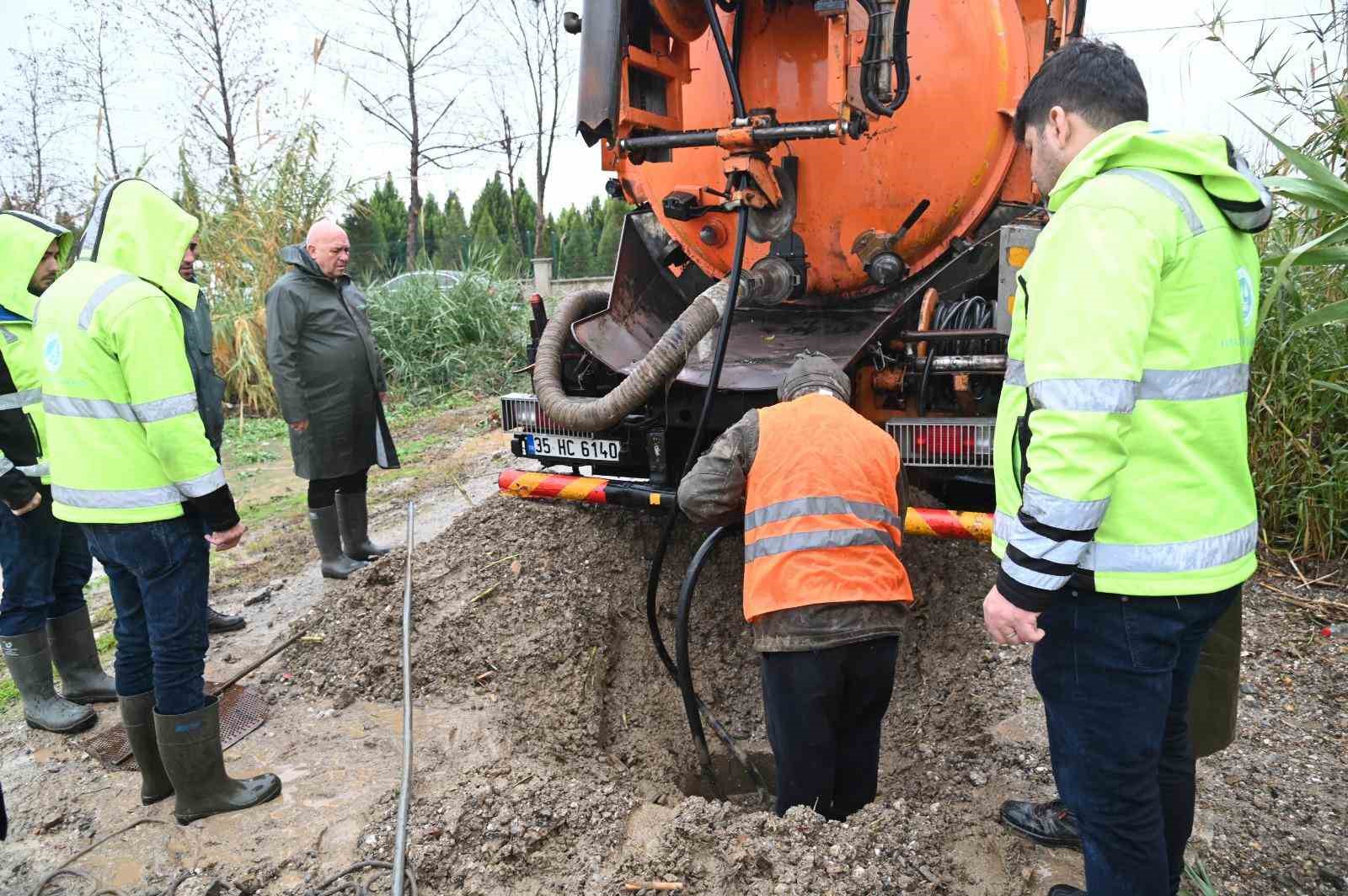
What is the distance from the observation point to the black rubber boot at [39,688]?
361cm

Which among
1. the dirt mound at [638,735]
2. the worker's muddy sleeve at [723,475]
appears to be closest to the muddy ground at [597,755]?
the dirt mound at [638,735]

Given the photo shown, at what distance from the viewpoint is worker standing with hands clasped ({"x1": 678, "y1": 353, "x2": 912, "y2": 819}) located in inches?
95.9

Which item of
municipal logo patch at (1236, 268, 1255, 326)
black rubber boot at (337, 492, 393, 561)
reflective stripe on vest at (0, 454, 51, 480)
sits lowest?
black rubber boot at (337, 492, 393, 561)

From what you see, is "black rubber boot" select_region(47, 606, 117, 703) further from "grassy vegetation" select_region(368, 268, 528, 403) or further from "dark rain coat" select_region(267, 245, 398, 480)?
"grassy vegetation" select_region(368, 268, 528, 403)

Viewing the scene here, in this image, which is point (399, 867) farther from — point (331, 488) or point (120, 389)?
point (331, 488)

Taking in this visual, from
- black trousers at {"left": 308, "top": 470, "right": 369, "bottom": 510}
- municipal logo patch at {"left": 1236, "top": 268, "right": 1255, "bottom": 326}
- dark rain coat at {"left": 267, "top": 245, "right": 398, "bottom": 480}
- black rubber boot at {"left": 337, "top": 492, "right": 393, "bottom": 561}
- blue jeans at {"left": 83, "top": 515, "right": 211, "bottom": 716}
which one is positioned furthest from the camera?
black rubber boot at {"left": 337, "top": 492, "right": 393, "bottom": 561}

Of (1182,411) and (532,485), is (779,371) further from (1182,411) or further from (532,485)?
(1182,411)

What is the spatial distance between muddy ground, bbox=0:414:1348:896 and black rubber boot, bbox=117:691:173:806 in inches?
→ 2.8

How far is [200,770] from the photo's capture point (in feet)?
9.45

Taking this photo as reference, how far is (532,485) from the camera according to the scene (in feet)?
14.4

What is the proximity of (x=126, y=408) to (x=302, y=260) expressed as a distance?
90.4 inches

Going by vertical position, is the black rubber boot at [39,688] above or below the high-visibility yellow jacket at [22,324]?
below

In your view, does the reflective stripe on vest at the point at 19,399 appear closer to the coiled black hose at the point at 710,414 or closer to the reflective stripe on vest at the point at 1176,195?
the coiled black hose at the point at 710,414

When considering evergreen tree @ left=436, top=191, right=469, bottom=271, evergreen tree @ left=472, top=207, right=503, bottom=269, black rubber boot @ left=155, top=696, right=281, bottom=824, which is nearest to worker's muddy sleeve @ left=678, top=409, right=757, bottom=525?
black rubber boot @ left=155, top=696, right=281, bottom=824
